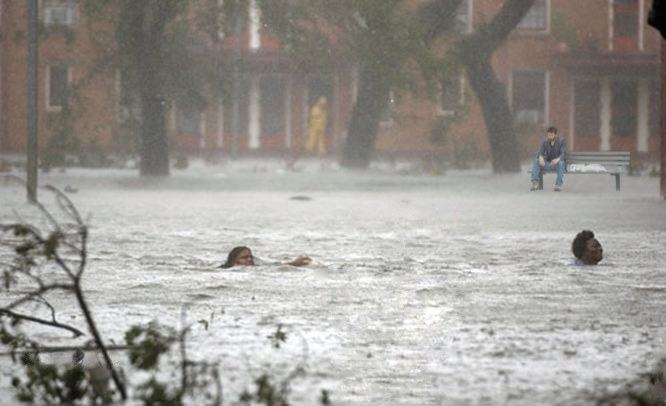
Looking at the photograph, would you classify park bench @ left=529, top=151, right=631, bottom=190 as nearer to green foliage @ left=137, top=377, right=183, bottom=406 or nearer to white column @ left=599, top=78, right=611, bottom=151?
green foliage @ left=137, top=377, right=183, bottom=406

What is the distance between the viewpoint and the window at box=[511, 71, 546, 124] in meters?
48.3

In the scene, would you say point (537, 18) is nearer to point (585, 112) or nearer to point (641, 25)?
point (641, 25)

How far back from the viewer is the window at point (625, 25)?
4853 centimetres

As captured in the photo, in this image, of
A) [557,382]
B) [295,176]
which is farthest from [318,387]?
[295,176]

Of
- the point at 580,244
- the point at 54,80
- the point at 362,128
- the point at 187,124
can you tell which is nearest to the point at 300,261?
the point at 580,244

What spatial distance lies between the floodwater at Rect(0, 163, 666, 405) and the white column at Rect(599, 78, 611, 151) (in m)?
29.0

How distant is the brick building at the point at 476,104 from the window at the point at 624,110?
1.4 inches

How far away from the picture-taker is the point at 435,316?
826 centimetres

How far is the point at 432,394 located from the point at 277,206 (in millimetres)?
14205

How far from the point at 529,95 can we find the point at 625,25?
4.19m

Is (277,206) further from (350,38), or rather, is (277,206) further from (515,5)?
(515,5)

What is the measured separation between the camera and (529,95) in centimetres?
4891

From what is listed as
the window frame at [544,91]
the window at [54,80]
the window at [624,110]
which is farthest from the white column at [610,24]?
the window at [54,80]

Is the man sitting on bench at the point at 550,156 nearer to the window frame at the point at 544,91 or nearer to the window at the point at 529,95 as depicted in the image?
the window at the point at 529,95
